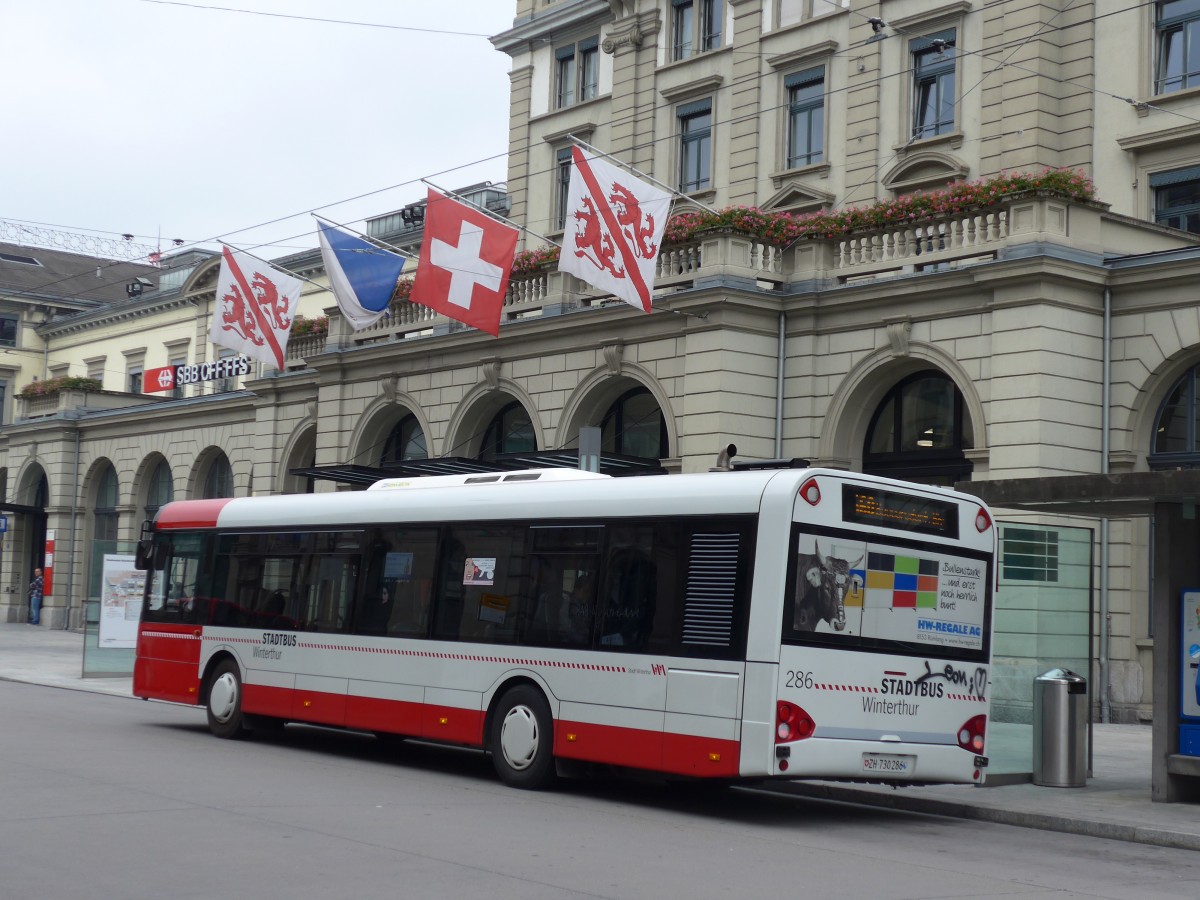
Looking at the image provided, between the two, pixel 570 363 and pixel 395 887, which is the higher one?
pixel 570 363

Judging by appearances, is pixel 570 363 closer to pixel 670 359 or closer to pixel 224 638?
pixel 670 359

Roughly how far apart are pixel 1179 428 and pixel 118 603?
1939cm

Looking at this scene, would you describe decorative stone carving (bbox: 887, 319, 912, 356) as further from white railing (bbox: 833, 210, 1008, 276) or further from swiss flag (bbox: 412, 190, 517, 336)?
swiss flag (bbox: 412, 190, 517, 336)

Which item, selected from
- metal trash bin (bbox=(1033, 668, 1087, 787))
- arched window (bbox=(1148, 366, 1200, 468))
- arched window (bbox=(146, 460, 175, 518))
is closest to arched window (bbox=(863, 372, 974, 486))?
arched window (bbox=(1148, 366, 1200, 468))

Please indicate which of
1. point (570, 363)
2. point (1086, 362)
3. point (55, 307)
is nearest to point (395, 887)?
point (1086, 362)

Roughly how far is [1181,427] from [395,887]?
59.6ft

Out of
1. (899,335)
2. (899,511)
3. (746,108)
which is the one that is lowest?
(899,511)

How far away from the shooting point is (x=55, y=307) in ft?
230

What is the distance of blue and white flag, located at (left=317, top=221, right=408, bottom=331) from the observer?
28953mm

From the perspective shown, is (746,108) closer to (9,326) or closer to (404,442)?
(404,442)

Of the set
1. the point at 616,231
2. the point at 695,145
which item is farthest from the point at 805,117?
the point at 616,231

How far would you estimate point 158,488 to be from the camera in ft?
166

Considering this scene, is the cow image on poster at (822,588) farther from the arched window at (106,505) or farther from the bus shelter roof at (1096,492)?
the arched window at (106,505)

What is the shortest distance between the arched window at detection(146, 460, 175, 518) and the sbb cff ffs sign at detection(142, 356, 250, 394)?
9.41ft
